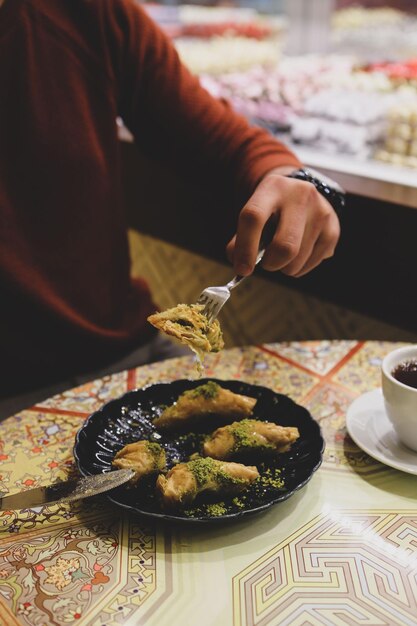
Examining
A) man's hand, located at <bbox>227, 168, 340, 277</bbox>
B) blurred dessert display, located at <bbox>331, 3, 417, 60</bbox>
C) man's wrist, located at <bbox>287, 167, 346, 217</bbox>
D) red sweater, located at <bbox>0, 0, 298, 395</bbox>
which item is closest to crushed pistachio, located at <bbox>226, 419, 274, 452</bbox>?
man's hand, located at <bbox>227, 168, 340, 277</bbox>

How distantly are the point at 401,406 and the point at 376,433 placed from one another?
11 centimetres

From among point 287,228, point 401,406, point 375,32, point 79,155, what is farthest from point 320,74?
point 401,406

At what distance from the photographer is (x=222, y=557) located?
0.92 metres

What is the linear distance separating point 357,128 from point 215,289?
6.21 feet

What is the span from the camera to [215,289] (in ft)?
3.94

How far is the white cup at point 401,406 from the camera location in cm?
109

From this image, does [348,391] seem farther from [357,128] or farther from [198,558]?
[357,128]

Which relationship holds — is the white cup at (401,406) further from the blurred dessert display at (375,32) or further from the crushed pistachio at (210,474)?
the blurred dessert display at (375,32)

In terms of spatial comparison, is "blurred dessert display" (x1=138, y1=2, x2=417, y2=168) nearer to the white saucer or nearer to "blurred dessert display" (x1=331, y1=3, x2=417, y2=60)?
"blurred dessert display" (x1=331, y1=3, x2=417, y2=60)

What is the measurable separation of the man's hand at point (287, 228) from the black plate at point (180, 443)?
26cm

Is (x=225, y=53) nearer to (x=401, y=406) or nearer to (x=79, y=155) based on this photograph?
(x=79, y=155)

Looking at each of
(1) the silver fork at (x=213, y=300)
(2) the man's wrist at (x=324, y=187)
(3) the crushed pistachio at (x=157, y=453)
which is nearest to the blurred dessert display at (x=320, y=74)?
(2) the man's wrist at (x=324, y=187)

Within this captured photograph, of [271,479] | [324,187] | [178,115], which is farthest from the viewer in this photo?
[178,115]

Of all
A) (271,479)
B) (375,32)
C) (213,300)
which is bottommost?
(375,32)
